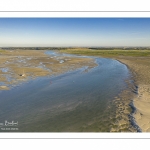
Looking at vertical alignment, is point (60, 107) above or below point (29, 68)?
below

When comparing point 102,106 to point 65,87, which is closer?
point 102,106

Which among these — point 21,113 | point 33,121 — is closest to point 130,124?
point 33,121

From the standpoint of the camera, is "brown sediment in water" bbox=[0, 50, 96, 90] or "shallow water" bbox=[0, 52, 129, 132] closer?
"shallow water" bbox=[0, 52, 129, 132]

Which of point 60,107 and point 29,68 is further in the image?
point 29,68

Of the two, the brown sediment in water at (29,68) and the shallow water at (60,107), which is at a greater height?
the brown sediment in water at (29,68)

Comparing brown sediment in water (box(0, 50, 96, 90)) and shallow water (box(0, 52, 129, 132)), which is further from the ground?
brown sediment in water (box(0, 50, 96, 90))

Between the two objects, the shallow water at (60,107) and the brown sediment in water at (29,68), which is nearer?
the shallow water at (60,107)
